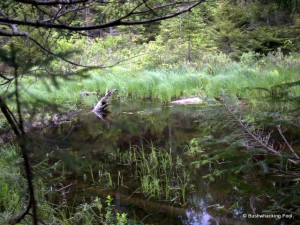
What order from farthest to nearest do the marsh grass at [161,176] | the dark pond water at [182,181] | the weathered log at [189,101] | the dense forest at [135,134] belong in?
the weathered log at [189,101], the marsh grass at [161,176], the dark pond water at [182,181], the dense forest at [135,134]

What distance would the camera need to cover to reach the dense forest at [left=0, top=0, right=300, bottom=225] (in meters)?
1.21

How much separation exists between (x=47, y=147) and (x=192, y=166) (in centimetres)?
377

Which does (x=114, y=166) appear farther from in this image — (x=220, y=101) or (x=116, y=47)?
(x=116, y=47)

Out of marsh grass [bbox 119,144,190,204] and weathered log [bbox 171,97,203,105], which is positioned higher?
weathered log [bbox 171,97,203,105]

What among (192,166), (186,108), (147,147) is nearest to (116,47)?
(186,108)

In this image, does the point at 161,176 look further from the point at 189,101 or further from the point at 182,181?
the point at 189,101

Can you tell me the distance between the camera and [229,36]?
698 inches

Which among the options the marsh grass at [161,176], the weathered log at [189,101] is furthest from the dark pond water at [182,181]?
the weathered log at [189,101]

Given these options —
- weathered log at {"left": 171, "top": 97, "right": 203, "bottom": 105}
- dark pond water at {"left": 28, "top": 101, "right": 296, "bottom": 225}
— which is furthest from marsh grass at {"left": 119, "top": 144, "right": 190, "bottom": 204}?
weathered log at {"left": 171, "top": 97, "right": 203, "bottom": 105}

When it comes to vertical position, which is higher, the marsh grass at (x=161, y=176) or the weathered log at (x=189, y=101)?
the weathered log at (x=189, y=101)

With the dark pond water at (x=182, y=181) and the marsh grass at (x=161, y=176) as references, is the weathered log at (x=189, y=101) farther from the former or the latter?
the marsh grass at (x=161, y=176)

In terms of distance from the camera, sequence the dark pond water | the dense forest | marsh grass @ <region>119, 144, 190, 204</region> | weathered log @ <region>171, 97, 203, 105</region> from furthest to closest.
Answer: weathered log @ <region>171, 97, 203, 105</region> < marsh grass @ <region>119, 144, 190, 204</region> < the dark pond water < the dense forest

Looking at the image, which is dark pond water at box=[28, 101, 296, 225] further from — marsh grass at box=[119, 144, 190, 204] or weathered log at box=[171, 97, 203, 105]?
weathered log at box=[171, 97, 203, 105]

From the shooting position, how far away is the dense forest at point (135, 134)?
121cm
